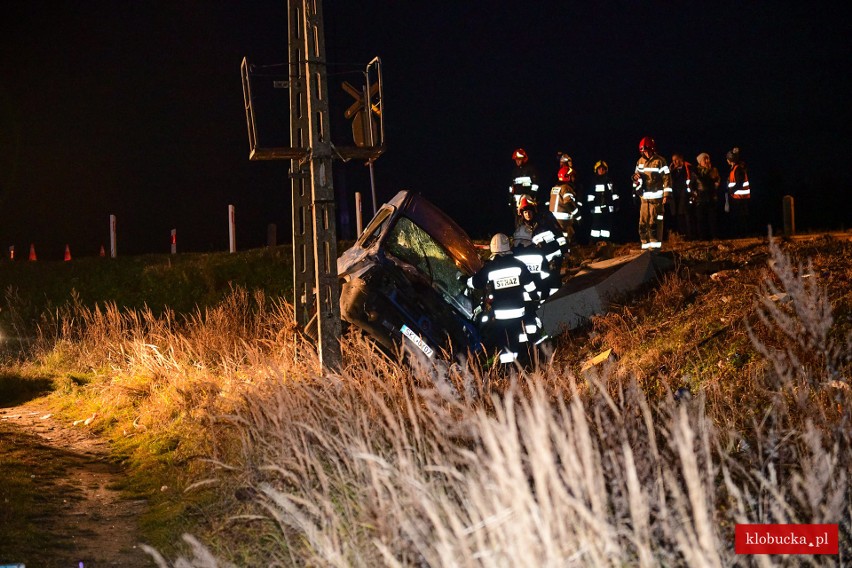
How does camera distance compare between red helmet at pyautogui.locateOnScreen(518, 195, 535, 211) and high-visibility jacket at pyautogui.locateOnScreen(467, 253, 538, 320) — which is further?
red helmet at pyautogui.locateOnScreen(518, 195, 535, 211)

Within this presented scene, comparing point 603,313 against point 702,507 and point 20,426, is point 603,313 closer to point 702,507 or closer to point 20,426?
point 20,426

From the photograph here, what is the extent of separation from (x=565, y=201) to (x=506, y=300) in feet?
22.0

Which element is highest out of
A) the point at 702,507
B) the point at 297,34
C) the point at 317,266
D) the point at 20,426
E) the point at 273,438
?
the point at 297,34

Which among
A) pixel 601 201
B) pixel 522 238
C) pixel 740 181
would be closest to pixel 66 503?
pixel 522 238

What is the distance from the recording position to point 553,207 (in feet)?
53.8

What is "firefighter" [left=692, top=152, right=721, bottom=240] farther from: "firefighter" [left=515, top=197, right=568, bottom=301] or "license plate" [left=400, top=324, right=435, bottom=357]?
"license plate" [left=400, top=324, right=435, bottom=357]

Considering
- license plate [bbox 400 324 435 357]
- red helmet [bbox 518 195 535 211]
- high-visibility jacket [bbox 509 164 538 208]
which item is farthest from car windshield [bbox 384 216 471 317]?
high-visibility jacket [bbox 509 164 538 208]

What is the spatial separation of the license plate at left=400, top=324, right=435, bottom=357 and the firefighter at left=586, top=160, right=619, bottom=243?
8172mm

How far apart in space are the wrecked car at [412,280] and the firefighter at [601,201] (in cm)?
674

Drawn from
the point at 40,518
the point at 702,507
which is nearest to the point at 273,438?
the point at 40,518

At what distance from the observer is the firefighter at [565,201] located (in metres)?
16.3

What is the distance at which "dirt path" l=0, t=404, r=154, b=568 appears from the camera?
5734mm

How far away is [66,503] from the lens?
700 centimetres

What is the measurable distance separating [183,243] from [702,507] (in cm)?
3295
